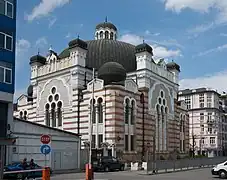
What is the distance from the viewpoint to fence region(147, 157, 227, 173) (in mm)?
37906

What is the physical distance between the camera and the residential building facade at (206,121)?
304 feet

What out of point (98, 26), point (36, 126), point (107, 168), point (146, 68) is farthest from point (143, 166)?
point (98, 26)

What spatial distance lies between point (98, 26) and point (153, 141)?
25.1m

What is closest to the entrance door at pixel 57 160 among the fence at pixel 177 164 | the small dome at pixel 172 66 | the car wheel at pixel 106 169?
the car wheel at pixel 106 169

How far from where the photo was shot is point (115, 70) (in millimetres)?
52281

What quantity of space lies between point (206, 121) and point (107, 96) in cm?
4933

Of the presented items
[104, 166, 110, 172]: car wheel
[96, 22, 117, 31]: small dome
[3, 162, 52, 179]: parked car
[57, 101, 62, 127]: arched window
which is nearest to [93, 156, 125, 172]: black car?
[104, 166, 110, 172]: car wheel

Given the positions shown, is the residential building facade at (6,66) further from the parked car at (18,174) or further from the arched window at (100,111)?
the arched window at (100,111)

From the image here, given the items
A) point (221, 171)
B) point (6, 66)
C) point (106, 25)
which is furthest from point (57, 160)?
point (106, 25)

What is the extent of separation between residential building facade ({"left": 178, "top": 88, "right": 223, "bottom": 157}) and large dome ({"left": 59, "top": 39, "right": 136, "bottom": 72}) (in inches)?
1453

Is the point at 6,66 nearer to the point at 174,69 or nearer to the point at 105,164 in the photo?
the point at 105,164

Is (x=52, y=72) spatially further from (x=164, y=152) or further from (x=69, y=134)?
(x=164, y=152)

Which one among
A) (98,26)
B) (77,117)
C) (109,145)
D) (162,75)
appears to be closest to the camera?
(109,145)

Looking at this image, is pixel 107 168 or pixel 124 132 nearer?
pixel 107 168
